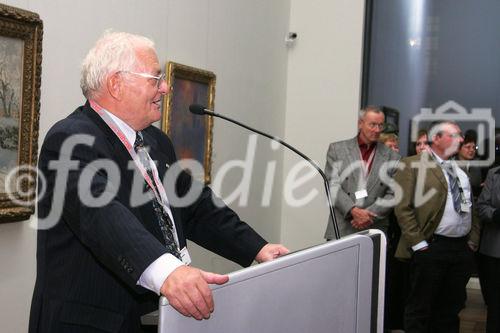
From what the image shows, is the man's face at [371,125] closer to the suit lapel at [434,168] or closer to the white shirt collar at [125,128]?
the suit lapel at [434,168]

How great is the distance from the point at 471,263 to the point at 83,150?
11.9 feet

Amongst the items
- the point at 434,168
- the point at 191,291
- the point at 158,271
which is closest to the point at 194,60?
the point at 434,168

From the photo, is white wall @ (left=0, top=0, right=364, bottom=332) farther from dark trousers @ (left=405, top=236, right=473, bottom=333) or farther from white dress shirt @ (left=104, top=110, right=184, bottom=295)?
white dress shirt @ (left=104, top=110, right=184, bottom=295)

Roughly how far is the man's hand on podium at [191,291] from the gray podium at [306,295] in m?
0.01

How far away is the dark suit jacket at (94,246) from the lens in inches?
52.3

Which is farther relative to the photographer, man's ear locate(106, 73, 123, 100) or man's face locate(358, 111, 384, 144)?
man's face locate(358, 111, 384, 144)

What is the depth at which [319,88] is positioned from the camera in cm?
663

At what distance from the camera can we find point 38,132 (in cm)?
314

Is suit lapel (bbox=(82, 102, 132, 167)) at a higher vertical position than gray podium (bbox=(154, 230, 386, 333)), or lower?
higher

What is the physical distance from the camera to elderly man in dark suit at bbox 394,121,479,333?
14.6 ft

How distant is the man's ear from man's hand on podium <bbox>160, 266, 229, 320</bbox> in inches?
30.5

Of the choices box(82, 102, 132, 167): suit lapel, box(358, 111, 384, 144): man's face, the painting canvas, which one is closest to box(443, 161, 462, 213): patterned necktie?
box(358, 111, 384, 144): man's face

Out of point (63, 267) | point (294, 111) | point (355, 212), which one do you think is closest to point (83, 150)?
point (63, 267)

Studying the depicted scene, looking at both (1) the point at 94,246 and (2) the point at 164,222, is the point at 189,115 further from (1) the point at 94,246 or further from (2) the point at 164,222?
(1) the point at 94,246
